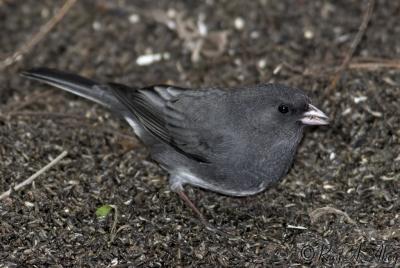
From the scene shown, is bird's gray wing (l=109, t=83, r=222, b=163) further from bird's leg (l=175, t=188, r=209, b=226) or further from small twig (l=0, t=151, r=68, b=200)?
small twig (l=0, t=151, r=68, b=200)

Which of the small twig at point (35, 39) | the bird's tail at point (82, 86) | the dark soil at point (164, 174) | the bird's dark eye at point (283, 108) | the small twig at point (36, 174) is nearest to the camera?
the dark soil at point (164, 174)

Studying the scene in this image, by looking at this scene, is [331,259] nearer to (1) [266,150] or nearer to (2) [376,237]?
(2) [376,237]

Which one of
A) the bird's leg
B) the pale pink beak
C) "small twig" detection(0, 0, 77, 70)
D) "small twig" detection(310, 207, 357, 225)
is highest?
"small twig" detection(0, 0, 77, 70)

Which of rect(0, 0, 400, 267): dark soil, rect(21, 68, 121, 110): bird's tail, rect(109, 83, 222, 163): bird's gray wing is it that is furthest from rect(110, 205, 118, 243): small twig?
rect(21, 68, 121, 110): bird's tail

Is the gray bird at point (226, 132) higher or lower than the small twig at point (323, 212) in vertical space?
higher

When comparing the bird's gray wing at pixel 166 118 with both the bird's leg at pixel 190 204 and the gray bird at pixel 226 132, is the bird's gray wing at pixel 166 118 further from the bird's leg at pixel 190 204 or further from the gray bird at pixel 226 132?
the bird's leg at pixel 190 204

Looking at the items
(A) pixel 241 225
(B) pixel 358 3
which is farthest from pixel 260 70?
(A) pixel 241 225

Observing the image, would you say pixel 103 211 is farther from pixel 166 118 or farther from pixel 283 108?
pixel 283 108

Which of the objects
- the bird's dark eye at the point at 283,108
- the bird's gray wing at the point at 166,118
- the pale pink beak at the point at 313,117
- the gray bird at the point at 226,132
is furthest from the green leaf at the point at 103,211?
the pale pink beak at the point at 313,117

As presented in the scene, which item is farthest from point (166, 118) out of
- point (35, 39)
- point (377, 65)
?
point (377, 65)
